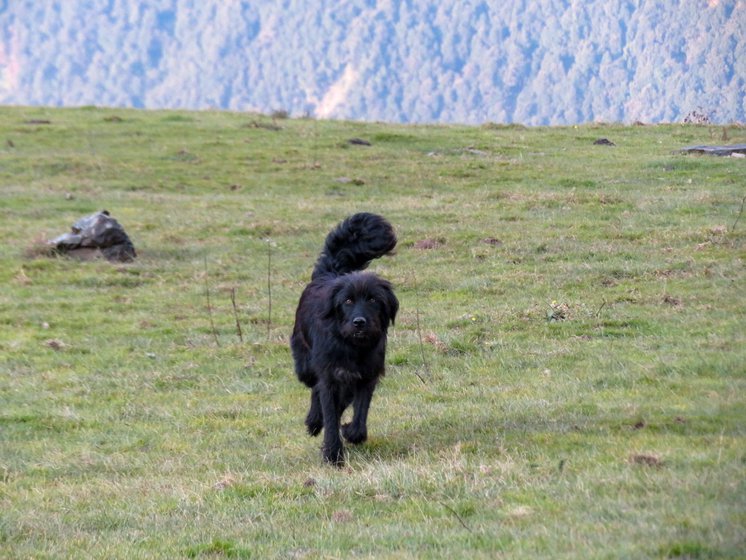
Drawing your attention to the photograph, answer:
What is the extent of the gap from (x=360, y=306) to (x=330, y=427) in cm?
116

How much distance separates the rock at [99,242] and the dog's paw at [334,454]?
14697 mm

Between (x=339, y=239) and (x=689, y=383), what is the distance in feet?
13.0

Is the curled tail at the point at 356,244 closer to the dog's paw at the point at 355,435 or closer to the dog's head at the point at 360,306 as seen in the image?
the dog's head at the point at 360,306

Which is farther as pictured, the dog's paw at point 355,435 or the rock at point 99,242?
the rock at point 99,242

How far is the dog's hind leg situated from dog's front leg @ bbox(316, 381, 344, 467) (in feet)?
1.42

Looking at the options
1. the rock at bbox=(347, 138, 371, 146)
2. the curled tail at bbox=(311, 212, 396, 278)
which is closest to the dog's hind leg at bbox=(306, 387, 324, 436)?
the curled tail at bbox=(311, 212, 396, 278)

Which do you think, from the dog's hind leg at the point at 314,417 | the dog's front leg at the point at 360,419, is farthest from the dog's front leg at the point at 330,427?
the dog's hind leg at the point at 314,417

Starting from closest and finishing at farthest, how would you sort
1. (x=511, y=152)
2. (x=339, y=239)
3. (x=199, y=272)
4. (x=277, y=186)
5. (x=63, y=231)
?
(x=339, y=239) → (x=199, y=272) → (x=63, y=231) → (x=277, y=186) → (x=511, y=152)

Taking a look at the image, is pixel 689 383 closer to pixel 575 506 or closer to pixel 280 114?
pixel 575 506

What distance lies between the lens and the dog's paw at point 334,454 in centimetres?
946

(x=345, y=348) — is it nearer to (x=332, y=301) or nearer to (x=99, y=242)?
(x=332, y=301)

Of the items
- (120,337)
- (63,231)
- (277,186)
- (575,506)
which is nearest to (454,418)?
(575,506)

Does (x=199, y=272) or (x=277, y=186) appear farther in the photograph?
(x=277, y=186)

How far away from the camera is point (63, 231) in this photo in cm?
2586
